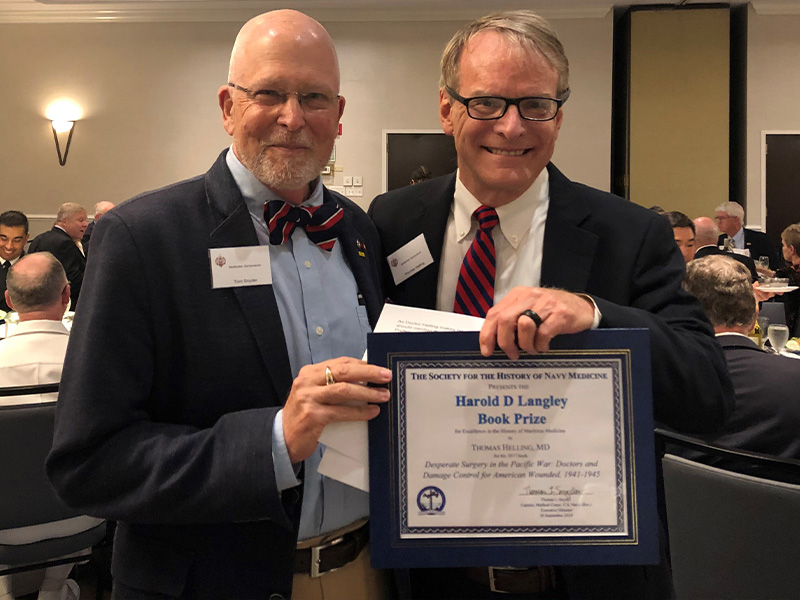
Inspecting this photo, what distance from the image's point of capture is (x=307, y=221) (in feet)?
4.79

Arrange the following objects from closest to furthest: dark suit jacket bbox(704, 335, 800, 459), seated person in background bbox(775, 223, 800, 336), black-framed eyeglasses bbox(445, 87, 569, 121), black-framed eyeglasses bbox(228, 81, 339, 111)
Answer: black-framed eyeglasses bbox(228, 81, 339, 111) < black-framed eyeglasses bbox(445, 87, 569, 121) < dark suit jacket bbox(704, 335, 800, 459) < seated person in background bbox(775, 223, 800, 336)

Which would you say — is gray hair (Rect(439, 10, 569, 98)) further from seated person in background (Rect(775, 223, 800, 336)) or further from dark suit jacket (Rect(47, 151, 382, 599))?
seated person in background (Rect(775, 223, 800, 336))

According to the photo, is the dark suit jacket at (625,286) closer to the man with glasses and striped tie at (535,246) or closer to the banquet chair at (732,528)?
the man with glasses and striped tie at (535,246)

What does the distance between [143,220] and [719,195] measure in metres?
9.78

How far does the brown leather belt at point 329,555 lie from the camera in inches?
54.0

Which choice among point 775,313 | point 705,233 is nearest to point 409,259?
point 775,313

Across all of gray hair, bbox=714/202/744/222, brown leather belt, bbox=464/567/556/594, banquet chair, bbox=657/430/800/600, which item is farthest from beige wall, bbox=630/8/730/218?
brown leather belt, bbox=464/567/556/594

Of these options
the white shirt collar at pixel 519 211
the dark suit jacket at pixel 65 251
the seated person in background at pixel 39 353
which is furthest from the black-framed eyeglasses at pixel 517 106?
the dark suit jacket at pixel 65 251

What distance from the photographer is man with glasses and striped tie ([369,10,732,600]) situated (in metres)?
1.41

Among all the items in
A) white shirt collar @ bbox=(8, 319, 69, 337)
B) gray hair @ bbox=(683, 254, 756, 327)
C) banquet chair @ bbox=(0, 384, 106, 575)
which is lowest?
banquet chair @ bbox=(0, 384, 106, 575)

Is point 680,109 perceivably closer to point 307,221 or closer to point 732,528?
point 732,528

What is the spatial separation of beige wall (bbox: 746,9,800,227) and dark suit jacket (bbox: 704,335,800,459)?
8.23 m

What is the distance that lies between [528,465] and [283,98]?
884mm

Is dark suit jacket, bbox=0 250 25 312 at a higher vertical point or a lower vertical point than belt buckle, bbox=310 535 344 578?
higher
